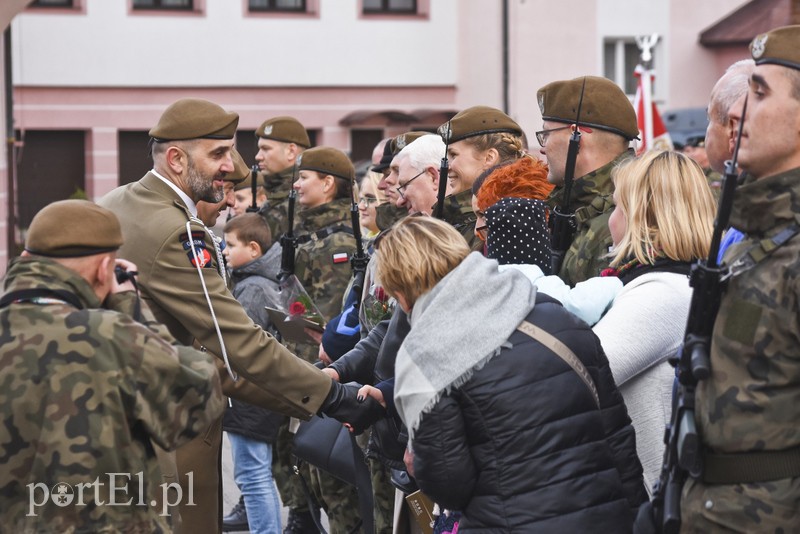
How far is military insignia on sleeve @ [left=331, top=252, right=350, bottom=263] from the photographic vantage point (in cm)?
794

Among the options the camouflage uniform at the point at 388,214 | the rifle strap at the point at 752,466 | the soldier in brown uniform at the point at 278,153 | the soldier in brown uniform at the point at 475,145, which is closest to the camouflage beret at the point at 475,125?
the soldier in brown uniform at the point at 475,145

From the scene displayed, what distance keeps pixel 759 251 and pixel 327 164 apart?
17.0ft

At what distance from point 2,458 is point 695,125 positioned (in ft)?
66.4

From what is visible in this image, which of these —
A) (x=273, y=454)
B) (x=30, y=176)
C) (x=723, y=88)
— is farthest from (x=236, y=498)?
(x=30, y=176)

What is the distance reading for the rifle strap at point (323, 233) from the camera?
8.13 meters

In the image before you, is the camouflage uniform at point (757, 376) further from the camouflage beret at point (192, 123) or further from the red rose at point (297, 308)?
the red rose at point (297, 308)

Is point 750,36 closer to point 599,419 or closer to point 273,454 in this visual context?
point 273,454

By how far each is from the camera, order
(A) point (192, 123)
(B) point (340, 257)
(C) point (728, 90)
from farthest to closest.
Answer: (B) point (340, 257)
(A) point (192, 123)
(C) point (728, 90)

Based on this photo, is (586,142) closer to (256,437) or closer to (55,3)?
(256,437)

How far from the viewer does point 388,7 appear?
27266 mm

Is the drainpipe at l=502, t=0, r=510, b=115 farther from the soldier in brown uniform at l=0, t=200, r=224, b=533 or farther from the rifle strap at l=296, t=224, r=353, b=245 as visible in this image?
the soldier in brown uniform at l=0, t=200, r=224, b=533

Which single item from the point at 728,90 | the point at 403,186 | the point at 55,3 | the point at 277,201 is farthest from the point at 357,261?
the point at 55,3

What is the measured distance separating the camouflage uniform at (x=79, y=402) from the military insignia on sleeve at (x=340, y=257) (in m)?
3.92

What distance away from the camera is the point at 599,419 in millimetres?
4090
